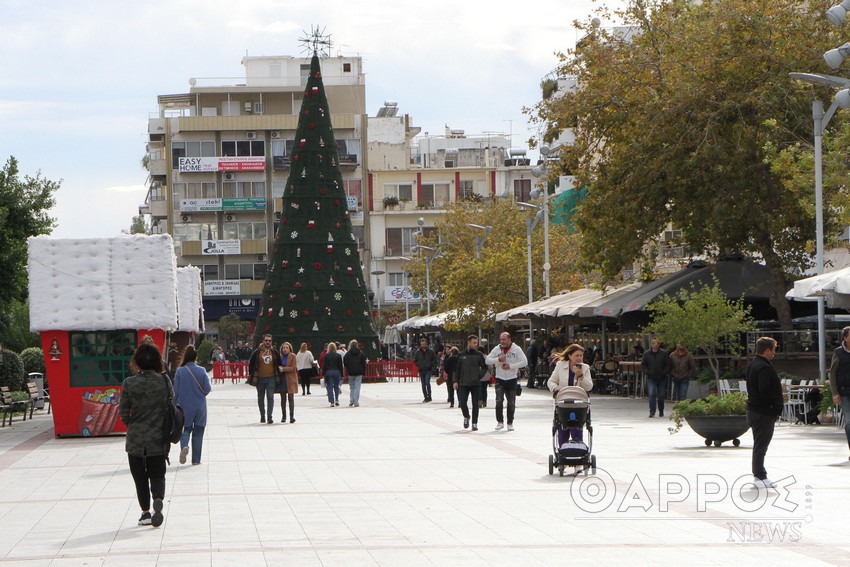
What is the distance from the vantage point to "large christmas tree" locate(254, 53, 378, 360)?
5238 cm

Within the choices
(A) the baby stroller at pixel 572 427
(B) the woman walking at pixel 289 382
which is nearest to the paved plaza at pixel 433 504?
(A) the baby stroller at pixel 572 427

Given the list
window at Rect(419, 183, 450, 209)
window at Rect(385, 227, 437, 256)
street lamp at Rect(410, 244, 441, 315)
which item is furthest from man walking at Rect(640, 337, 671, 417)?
window at Rect(419, 183, 450, 209)

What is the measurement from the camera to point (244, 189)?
300 feet

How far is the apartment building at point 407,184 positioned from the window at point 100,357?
69212 millimetres

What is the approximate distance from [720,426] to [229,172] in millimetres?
73716

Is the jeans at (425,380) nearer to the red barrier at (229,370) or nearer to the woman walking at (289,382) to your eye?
the woman walking at (289,382)

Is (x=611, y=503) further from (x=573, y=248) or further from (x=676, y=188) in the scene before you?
(x=573, y=248)

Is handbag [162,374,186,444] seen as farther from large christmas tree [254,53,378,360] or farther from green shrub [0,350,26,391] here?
large christmas tree [254,53,378,360]

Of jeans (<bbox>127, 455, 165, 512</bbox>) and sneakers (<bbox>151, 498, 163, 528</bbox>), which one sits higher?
jeans (<bbox>127, 455, 165, 512</bbox>)

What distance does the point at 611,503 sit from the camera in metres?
13.0

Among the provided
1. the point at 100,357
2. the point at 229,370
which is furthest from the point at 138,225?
the point at 100,357

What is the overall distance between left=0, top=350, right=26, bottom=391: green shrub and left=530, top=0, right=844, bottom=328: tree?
1467 cm

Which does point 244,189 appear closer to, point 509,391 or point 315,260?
point 315,260

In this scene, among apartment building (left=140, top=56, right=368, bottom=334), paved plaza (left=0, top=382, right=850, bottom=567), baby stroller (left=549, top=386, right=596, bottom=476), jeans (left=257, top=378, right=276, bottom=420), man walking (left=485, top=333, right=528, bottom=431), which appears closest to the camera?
paved plaza (left=0, top=382, right=850, bottom=567)
